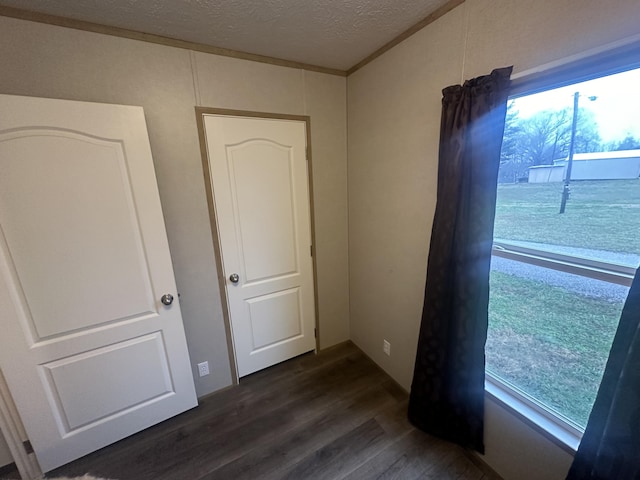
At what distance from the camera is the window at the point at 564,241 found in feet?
3.06

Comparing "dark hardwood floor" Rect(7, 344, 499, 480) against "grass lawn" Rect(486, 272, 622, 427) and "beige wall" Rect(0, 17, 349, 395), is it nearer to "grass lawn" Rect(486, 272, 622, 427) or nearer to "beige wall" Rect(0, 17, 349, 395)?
"beige wall" Rect(0, 17, 349, 395)

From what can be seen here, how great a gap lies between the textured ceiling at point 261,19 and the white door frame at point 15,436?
1.93 m

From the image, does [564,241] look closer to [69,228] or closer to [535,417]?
[535,417]

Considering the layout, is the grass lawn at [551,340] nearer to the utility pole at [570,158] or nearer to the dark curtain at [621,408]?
the dark curtain at [621,408]

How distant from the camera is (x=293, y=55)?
1795mm

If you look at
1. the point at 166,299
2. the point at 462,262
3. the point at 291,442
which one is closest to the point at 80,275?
the point at 166,299

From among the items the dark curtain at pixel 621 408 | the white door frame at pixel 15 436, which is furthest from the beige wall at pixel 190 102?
the dark curtain at pixel 621 408

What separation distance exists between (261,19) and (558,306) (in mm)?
2055

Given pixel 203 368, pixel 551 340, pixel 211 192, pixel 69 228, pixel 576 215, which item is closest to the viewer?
pixel 576 215

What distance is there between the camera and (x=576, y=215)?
3.46 ft

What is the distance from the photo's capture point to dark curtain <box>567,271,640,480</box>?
0.82 meters

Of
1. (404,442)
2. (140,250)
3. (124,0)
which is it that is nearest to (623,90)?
(404,442)

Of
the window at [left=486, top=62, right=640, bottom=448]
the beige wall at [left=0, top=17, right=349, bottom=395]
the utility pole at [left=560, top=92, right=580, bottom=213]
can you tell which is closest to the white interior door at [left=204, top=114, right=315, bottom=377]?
the beige wall at [left=0, top=17, right=349, bottom=395]

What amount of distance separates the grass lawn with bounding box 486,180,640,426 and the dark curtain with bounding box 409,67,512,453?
0.56ft
